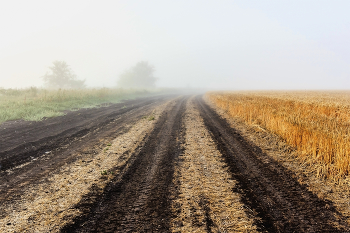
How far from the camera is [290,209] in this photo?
2.91 meters

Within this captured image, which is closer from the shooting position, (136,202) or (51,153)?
(136,202)

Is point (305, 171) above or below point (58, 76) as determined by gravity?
below

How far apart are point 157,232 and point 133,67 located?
70.2m

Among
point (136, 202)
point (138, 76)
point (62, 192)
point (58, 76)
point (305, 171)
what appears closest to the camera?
point (136, 202)

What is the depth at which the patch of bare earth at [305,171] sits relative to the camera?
320cm

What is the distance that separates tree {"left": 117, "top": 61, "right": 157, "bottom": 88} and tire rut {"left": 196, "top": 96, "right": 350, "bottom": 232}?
6574 centimetres

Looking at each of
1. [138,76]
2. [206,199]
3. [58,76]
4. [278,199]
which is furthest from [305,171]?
[138,76]

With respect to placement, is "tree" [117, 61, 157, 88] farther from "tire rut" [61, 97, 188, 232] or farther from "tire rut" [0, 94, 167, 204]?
"tire rut" [61, 97, 188, 232]

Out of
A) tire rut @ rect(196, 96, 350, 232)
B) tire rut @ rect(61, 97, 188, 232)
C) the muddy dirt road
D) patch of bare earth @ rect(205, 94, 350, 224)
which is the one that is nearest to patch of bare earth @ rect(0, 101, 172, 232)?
the muddy dirt road

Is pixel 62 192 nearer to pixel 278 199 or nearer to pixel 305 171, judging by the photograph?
pixel 278 199

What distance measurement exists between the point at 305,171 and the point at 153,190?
3.48 metres

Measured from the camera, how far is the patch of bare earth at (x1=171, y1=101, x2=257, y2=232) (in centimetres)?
257

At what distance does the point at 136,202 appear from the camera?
315 cm

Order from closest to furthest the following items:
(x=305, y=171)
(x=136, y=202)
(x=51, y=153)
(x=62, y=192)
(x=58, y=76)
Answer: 1. (x=136, y=202)
2. (x=62, y=192)
3. (x=305, y=171)
4. (x=51, y=153)
5. (x=58, y=76)
